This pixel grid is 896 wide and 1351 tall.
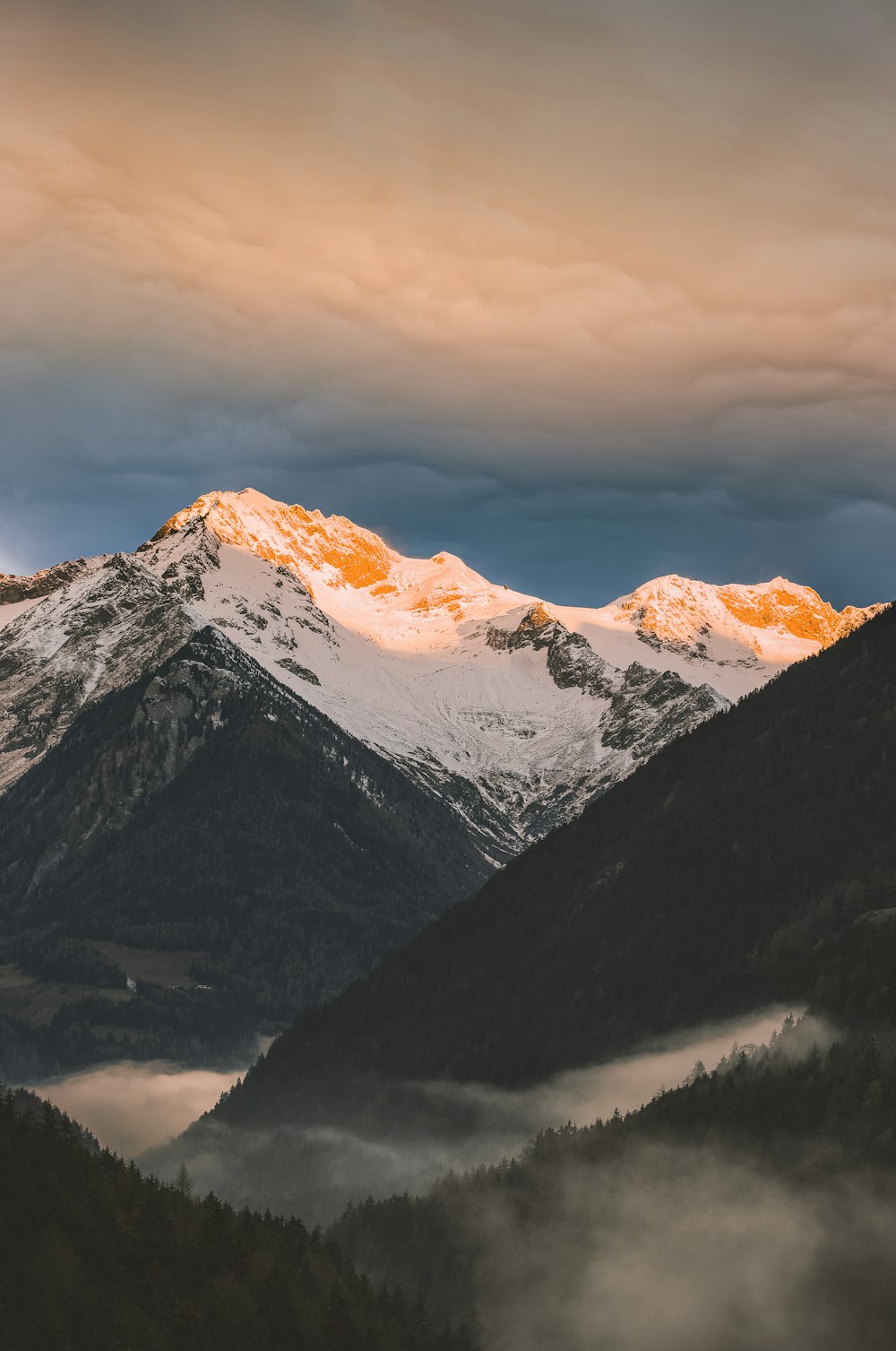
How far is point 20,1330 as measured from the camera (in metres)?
198

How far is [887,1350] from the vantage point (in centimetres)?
19962

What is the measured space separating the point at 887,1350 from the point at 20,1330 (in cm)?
9902
